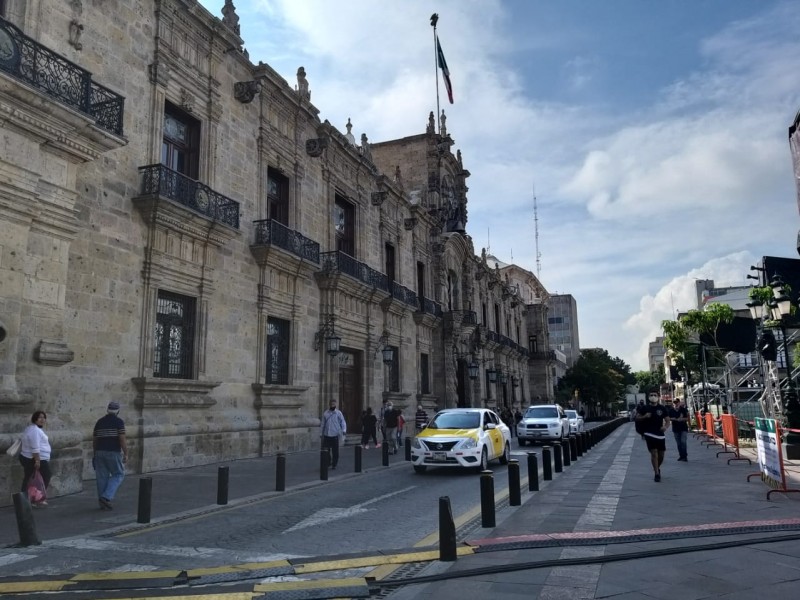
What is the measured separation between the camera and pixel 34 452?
8.50m

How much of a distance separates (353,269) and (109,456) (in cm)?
1378

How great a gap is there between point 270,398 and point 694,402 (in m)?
30.4

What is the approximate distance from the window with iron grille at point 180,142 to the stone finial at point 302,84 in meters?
5.45

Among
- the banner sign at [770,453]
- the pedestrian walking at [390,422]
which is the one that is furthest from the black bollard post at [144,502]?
the pedestrian walking at [390,422]

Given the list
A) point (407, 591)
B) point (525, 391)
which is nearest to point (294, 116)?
point (407, 591)

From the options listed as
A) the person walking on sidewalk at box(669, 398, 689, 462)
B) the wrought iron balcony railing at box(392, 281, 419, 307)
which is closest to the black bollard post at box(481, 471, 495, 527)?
the person walking on sidewalk at box(669, 398, 689, 462)

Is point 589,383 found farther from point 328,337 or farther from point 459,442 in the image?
point 459,442

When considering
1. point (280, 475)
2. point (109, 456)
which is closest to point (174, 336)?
point (280, 475)

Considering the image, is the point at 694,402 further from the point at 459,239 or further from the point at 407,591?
the point at 407,591

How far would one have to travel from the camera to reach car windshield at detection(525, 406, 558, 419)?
75.3 feet

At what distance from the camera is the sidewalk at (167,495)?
7.70 metres

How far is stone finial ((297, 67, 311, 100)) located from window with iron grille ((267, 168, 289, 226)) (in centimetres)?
300

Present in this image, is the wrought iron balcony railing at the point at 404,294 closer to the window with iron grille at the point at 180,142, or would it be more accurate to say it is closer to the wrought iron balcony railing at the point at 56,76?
the window with iron grille at the point at 180,142

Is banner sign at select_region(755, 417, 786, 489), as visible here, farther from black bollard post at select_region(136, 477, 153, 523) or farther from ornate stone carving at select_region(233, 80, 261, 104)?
ornate stone carving at select_region(233, 80, 261, 104)
